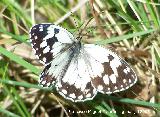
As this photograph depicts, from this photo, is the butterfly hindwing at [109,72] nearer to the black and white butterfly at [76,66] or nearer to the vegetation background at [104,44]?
the black and white butterfly at [76,66]

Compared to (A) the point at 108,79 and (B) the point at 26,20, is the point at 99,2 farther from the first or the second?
(A) the point at 108,79

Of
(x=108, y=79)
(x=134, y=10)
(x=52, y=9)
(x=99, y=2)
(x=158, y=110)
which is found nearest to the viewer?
(x=108, y=79)

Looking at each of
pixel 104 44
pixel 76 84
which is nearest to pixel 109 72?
pixel 76 84

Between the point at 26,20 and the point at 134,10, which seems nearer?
the point at 134,10

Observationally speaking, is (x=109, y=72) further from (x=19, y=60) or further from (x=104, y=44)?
(x=19, y=60)

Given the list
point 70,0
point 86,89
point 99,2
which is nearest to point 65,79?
point 86,89

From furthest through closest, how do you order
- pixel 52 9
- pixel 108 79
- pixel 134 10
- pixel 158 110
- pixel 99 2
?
pixel 52 9
pixel 99 2
pixel 134 10
pixel 158 110
pixel 108 79
